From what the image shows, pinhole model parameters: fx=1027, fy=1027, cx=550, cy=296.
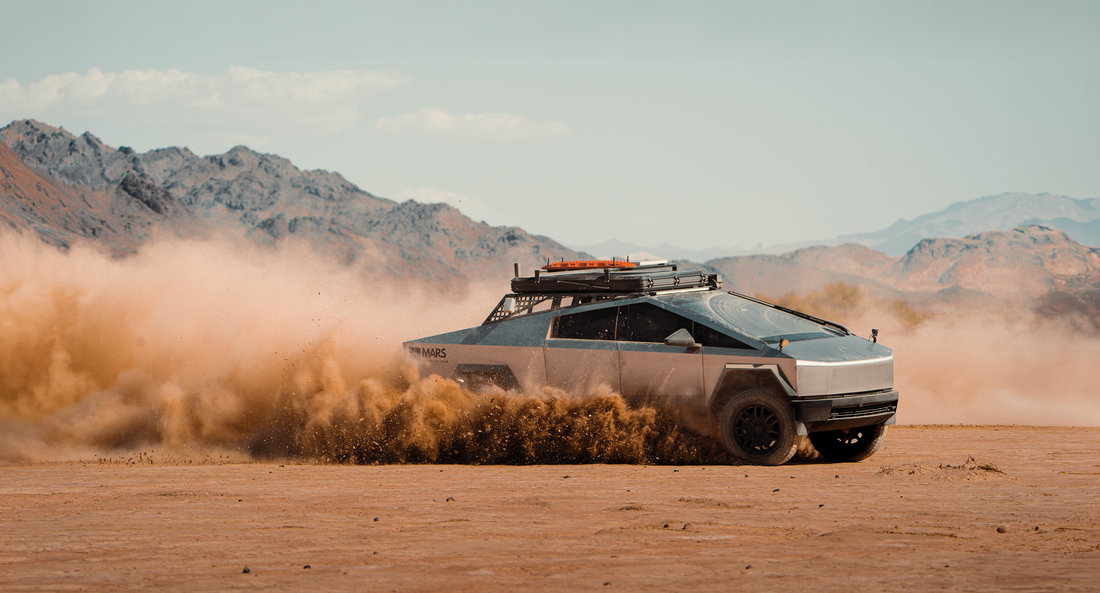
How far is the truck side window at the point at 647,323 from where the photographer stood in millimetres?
9398

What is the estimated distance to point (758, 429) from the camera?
29.6 feet

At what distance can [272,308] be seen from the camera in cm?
1416

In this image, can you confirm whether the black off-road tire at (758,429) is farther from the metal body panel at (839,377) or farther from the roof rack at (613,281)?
the roof rack at (613,281)

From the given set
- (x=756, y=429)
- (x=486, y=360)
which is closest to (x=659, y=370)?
(x=756, y=429)

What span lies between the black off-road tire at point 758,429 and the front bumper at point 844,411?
15 cm

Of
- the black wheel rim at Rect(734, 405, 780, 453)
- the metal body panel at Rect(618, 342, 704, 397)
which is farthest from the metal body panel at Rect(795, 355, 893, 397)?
the metal body panel at Rect(618, 342, 704, 397)

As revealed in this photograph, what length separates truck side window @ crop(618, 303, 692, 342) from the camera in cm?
940

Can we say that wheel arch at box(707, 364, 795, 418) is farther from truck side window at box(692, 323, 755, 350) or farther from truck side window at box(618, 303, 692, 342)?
truck side window at box(618, 303, 692, 342)

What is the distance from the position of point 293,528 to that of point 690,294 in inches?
191

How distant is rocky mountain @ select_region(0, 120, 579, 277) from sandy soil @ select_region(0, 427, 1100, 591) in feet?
248

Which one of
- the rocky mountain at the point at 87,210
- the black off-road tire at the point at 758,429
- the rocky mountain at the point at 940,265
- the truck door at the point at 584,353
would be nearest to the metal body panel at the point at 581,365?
the truck door at the point at 584,353

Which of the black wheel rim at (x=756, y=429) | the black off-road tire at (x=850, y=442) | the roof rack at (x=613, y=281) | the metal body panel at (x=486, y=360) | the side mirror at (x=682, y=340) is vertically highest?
the roof rack at (x=613, y=281)

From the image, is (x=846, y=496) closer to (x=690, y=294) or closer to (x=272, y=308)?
(x=690, y=294)

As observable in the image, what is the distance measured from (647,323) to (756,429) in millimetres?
1387
